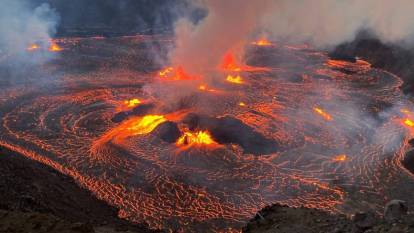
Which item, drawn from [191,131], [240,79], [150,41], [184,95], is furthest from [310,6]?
[191,131]

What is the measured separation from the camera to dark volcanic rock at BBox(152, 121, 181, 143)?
127 feet

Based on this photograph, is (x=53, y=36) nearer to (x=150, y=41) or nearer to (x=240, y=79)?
(x=150, y=41)

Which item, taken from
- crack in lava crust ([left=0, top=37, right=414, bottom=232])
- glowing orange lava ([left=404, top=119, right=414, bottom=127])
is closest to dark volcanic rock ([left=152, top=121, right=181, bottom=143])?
crack in lava crust ([left=0, top=37, right=414, bottom=232])

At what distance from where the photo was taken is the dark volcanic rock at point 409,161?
117 ft

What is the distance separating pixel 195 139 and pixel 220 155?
11.4ft

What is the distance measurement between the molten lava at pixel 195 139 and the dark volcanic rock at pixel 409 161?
17033 mm

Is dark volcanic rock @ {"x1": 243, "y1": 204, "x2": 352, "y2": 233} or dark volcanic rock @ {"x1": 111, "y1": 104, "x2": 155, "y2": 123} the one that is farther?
dark volcanic rock @ {"x1": 111, "y1": 104, "x2": 155, "y2": 123}

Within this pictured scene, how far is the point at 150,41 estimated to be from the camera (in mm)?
101312

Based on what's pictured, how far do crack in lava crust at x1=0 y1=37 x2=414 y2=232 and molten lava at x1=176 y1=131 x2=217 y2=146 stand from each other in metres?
→ 1.45

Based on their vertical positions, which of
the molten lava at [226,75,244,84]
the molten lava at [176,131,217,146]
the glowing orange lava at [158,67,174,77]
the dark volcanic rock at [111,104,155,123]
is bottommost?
the molten lava at [176,131,217,146]

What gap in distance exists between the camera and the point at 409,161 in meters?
36.4

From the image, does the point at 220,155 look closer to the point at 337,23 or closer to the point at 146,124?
the point at 146,124

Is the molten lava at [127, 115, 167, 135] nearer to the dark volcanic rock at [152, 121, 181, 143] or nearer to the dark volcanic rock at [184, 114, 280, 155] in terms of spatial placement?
the dark volcanic rock at [152, 121, 181, 143]

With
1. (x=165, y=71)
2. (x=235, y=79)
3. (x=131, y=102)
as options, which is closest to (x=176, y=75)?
(x=165, y=71)
